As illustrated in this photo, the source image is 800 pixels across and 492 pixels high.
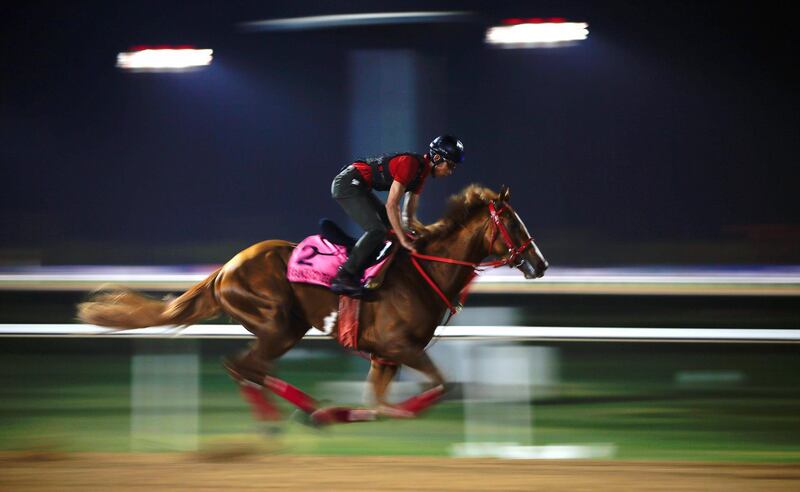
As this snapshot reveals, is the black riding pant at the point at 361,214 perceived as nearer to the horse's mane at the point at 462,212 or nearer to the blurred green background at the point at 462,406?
the horse's mane at the point at 462,212

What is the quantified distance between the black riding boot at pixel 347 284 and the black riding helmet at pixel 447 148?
74 cm

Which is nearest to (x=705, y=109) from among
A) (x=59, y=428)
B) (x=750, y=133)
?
(x=750, y=133)

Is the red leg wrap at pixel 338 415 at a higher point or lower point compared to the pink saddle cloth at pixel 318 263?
lower

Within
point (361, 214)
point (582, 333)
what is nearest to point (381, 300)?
point (361, 214)

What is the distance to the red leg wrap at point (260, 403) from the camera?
5645mm

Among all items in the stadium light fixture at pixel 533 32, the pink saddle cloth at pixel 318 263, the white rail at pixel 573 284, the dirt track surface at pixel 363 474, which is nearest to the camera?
the dirt track surface at pixel 363 474

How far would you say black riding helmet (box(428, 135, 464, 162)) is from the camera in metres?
5.41

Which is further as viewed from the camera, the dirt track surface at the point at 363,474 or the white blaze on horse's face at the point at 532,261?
the white blaze on horse's face at the point at 532,261

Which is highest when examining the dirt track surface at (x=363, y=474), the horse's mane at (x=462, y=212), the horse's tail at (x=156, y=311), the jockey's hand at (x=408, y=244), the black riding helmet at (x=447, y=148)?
the black riding helmet at (x=447, y=148)

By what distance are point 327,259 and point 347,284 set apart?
0.66 feet

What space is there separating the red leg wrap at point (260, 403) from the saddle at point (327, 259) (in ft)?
1.99

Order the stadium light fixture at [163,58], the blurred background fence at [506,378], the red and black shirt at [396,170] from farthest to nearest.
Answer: the stadium light fixture at [163,58]
the blurred background fence at [506,378]
the red and black shirt at [396,170]

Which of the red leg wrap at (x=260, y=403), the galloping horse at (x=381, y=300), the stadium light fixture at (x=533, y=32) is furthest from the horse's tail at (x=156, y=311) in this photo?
the stadium light fixture at (x=533, y=32)

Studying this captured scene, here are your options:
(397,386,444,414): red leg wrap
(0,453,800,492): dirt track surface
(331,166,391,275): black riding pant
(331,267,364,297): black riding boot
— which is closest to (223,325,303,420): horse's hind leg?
(0,453,800,492): dirt track surface
